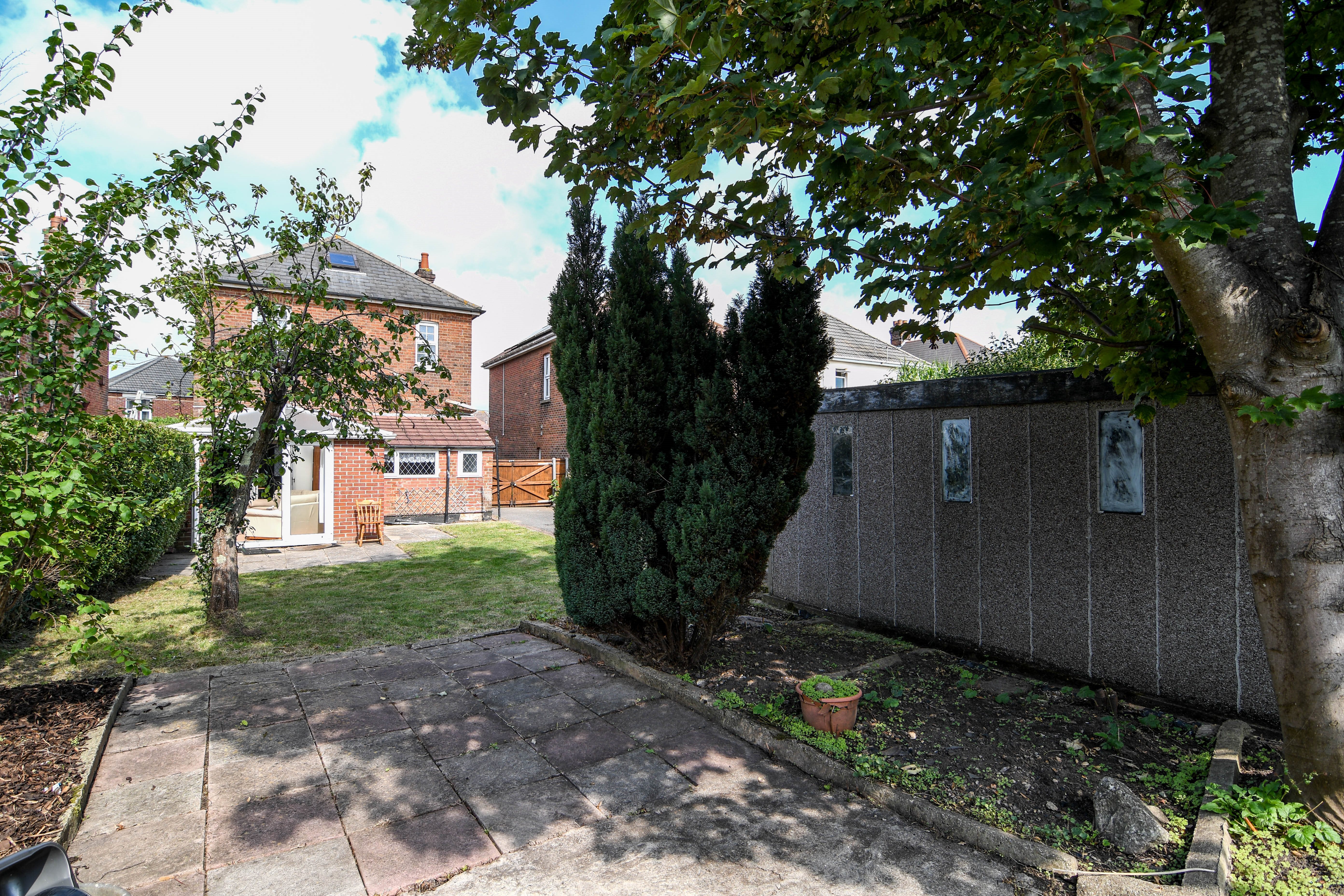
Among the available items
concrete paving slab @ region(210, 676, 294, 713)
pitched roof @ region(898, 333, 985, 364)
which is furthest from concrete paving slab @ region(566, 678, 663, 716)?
pitched roof @ region(898, 333, 985, 364)

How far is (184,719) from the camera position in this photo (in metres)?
4.49

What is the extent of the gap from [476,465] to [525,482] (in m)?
4.38

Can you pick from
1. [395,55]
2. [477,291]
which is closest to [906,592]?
[395,55]

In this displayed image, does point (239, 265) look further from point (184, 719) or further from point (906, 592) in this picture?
point (906, 592)

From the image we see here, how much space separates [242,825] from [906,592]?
547 centimetres

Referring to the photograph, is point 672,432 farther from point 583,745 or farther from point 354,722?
point 354,722

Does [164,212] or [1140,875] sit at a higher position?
[164,212]

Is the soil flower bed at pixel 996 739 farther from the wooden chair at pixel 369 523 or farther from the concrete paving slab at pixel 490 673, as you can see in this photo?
the wooden chair at pixel 369 523

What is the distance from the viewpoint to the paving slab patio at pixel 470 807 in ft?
9.21

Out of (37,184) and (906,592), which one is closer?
(37,184)

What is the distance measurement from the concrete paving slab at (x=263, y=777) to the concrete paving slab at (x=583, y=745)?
49.9 inches

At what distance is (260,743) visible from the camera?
4.12 meters

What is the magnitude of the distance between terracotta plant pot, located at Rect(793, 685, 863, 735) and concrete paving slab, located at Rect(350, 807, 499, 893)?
205cm

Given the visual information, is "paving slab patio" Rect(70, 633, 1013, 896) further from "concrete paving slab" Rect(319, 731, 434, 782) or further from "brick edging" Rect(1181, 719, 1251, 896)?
"brick edging" Rect(1181, 719, 1251, 896)
